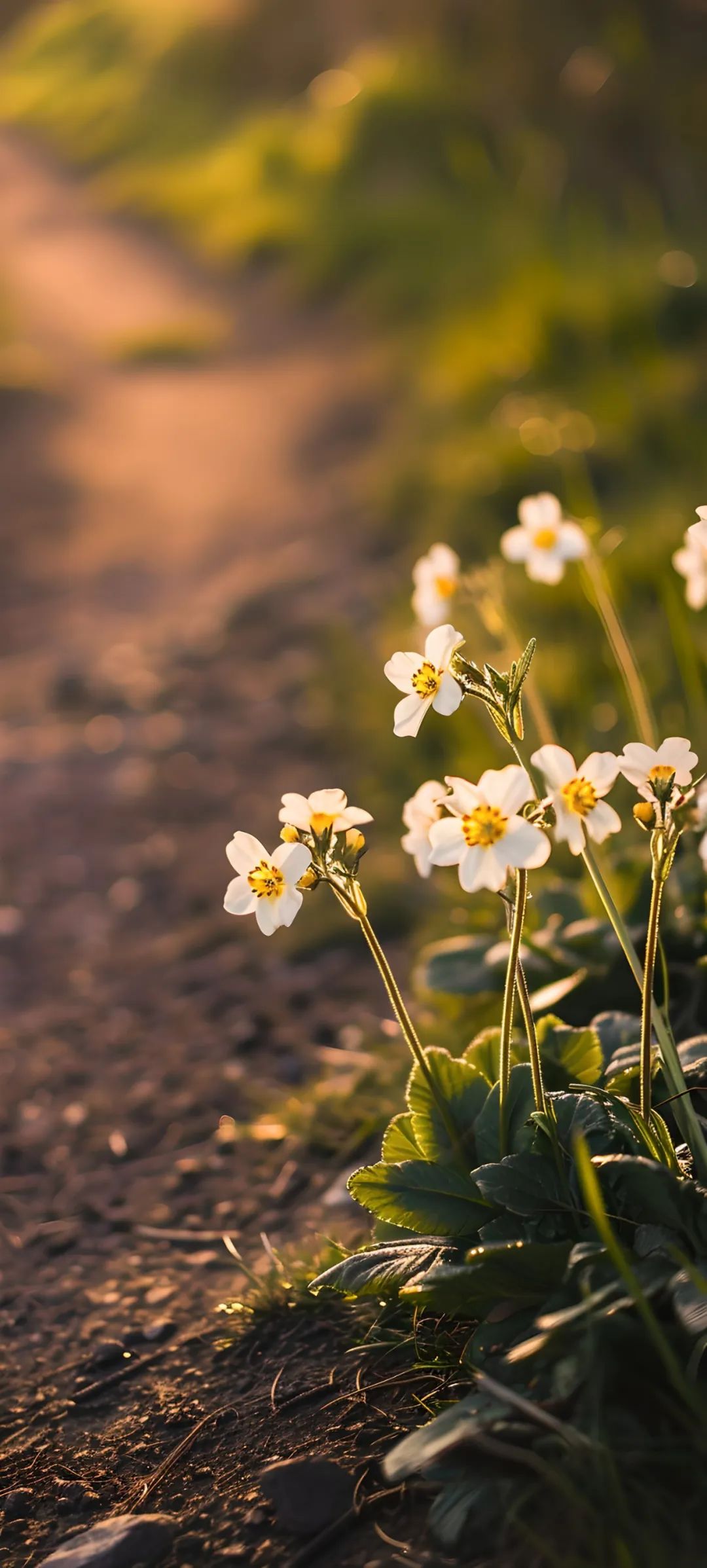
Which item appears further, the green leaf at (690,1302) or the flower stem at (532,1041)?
the flower stem at (532,1041)

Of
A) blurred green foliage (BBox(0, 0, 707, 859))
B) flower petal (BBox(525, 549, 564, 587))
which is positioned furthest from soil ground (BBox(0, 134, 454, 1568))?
flower petal (BBox(525, 549, 564, 587))

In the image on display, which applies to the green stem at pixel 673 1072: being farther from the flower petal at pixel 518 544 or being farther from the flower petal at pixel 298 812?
the flower petal at pixel 518 544

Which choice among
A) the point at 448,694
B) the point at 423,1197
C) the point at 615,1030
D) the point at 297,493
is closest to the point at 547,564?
the point at 615,1030

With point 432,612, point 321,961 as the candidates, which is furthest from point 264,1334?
point 321,961

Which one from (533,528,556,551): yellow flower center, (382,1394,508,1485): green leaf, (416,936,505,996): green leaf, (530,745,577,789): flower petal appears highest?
(533,528,556,551): yellow flower center

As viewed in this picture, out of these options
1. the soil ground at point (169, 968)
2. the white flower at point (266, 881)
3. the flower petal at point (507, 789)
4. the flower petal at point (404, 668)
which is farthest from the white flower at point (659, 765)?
the soil ground at point (169, 968)

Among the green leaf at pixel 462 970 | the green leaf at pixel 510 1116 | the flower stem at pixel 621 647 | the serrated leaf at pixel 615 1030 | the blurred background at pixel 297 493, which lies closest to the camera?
the green leaf at pixel 510 1116

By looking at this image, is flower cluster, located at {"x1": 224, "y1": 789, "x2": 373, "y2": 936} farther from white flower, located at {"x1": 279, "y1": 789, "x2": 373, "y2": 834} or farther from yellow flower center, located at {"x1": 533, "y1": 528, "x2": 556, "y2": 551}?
yellow flower center, located at {"x1": 533, "y1": 528, "x2": 556, "y2": 551}
